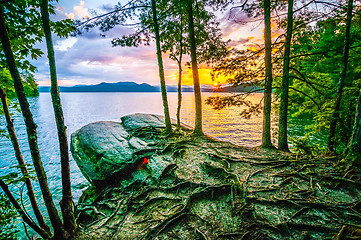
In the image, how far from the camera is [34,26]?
4.25 m

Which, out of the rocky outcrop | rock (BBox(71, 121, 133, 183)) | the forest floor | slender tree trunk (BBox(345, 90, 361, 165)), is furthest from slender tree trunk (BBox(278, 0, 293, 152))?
rock (BBox(71, 121, 133, 183))

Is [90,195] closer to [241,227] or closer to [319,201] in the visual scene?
[241,227]

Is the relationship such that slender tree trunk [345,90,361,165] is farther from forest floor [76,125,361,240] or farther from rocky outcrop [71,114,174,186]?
rocky outcrop [71,114,174,186]

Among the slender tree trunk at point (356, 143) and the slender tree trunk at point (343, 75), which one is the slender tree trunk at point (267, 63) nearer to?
the slender tree trunk at point (343, 75)

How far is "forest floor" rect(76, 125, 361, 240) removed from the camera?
4.04 metres

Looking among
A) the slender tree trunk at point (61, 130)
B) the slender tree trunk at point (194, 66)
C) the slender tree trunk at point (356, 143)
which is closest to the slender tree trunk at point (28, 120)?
the slender tree trunk at point (61, 130)

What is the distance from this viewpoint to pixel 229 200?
5.34 m

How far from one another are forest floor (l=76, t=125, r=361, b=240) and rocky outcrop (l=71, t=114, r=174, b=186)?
0.60m

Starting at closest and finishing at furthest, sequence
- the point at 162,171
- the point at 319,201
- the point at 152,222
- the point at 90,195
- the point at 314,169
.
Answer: the point at 319,201, the point at 152,222, the point at 314,169, the point at 162,171, the point at 90,195

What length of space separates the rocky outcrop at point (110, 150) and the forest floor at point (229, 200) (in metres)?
0.60

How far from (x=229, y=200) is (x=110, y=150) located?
24.4 feet

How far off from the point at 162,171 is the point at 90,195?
4.49m

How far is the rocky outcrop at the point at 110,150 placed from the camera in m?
8.69

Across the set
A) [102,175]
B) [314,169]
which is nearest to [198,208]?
[314,169]
